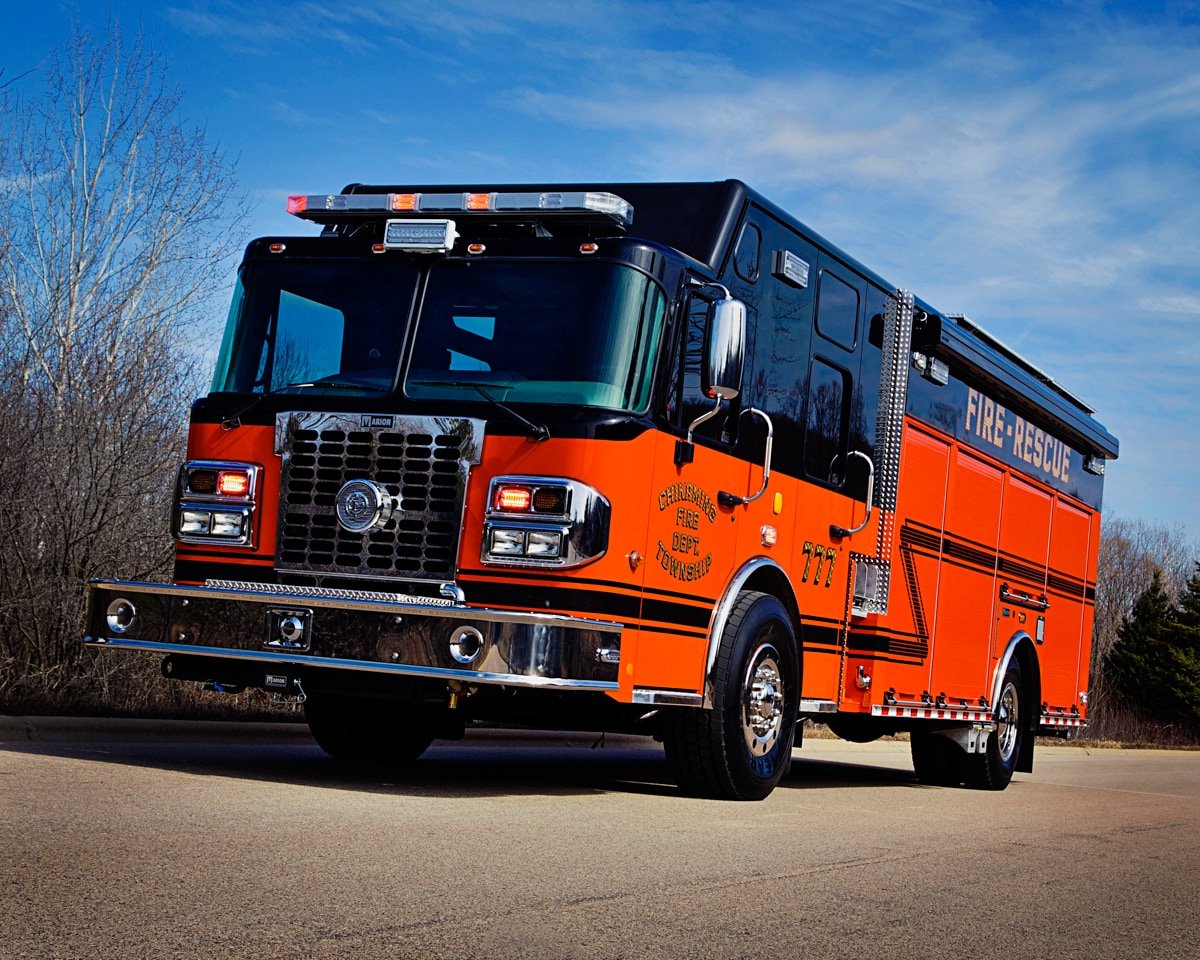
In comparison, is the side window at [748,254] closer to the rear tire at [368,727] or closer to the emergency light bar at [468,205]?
the emergency light bar at [468,205]

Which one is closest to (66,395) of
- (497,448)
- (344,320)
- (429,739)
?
(429,739)

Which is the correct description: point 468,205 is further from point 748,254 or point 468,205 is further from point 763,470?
point 763,470

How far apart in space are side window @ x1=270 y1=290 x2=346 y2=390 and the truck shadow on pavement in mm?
2224

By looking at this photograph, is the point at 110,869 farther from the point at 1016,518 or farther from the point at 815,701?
the point at 1016,518

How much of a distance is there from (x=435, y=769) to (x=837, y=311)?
4068 mm

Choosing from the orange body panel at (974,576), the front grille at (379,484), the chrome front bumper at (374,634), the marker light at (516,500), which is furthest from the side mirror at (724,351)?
the orange body panel at (974,576)

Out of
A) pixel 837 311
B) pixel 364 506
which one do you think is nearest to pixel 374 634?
pixel 364 506

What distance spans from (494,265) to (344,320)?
0.90 meters


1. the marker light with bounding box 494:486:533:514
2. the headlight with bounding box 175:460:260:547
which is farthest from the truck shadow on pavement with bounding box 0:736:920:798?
the marker light with bounding box 494:486:533:514

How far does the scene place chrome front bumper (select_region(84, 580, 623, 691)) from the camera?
307 inches

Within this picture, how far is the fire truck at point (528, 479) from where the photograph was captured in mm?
8078

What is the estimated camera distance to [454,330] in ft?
28.4

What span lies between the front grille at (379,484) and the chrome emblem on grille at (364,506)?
0.04 meters

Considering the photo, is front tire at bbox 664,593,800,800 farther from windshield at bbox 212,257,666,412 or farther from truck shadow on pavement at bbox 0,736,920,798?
windshield at bbox 212,257,666,412
